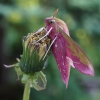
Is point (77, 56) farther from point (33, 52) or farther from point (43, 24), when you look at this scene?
point (43, 24)

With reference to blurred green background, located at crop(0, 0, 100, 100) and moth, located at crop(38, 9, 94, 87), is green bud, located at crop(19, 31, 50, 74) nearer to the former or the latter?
moth, located at crop(38, 9, 94, 87)

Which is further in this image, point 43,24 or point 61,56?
point 43,24

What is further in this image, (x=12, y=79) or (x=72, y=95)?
(x=12, y=79)

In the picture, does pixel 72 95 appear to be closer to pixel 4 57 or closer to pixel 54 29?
pixel 4 57

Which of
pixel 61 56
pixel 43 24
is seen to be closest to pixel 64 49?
pixel 61 56

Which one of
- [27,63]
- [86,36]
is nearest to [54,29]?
[27,63]

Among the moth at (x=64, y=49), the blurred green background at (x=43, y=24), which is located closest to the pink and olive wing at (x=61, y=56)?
the moth at (x=64, y=49)

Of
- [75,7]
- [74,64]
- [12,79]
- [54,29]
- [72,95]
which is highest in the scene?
[75,7]

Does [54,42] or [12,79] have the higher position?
[12,79]

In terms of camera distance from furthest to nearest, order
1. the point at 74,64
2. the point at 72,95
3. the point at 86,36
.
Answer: the point at 86,36 < the point at 72,95 < the point at 74,64
